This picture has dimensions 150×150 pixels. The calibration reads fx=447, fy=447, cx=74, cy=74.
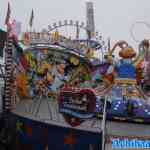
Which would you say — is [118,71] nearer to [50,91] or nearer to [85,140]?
[50,91]

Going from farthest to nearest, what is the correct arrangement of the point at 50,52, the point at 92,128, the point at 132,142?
the point at 50,52, the point at 92,128, the point at 132,142

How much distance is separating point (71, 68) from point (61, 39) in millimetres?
1189

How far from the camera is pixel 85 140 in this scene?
7.79 metres

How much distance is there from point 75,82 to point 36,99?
2.23m

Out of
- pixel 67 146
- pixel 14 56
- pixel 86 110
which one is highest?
pixel 14 56

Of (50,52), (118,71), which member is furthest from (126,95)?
(50,52)

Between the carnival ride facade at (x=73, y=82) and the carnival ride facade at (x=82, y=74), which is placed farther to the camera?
the carnival ride facade at (x=82, y=74)

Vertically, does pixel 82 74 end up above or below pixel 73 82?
above

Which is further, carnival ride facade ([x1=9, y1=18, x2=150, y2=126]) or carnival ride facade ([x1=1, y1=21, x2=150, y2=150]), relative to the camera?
carnival ride facade ([x1=9, y1=18, x2=150, y2=126])

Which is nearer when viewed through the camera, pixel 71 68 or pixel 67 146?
pixel 67 146

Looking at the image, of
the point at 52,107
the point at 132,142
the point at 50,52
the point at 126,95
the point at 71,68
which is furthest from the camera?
the point at 71,68

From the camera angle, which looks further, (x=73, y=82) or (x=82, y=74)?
(x=82, y=74)

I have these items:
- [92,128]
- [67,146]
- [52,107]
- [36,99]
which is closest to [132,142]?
[92,128]

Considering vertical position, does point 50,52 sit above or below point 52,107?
above
